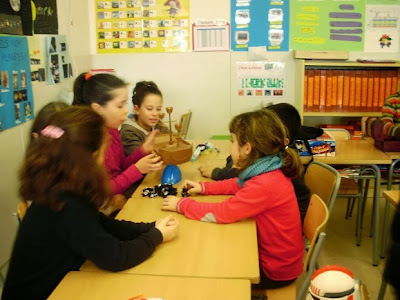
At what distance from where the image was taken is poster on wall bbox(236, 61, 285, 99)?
3.81 m

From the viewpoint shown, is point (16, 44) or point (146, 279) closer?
point (146, 279)

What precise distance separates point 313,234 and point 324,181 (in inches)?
18.9

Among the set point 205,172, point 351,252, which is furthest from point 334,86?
→ point 205,172

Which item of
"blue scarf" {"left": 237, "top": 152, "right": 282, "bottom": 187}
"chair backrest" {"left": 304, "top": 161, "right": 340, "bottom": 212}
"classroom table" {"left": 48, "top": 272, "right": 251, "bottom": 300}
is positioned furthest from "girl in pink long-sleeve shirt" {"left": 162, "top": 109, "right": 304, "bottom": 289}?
"classroom table" {"left": 48, "top": 272, "right": 251, "bottom": 300}

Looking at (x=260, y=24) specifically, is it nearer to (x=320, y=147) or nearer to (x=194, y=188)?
(x=320, y=147)

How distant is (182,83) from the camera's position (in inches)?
153

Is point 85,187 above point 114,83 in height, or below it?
below

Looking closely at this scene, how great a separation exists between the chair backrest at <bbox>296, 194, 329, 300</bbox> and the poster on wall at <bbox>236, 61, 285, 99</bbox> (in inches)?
88.2

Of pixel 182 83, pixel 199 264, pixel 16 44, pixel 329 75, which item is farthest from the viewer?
pixel 182 83

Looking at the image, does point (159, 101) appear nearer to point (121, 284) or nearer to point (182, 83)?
point (182, 83)

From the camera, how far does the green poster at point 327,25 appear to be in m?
3.69

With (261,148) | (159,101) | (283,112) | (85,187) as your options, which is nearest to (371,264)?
(283,112)

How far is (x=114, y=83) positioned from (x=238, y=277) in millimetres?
1337

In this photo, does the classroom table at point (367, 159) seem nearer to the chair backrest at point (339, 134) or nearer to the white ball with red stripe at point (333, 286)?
the chair backrest at point (339, 134)
